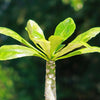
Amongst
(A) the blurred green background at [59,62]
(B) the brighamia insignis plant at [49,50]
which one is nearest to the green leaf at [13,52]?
(B) the brighamia insignis plant at [49,50]

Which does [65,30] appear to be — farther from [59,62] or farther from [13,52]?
[59,62]

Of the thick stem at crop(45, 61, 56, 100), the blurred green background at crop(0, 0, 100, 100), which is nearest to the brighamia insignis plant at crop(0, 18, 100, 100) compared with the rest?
the thick stem at crop(45, 61, 56, 100)

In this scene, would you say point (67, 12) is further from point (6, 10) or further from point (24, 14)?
point (6, 10)

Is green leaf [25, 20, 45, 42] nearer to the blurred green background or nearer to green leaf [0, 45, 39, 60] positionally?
green leaf [0, 45, 39, 60]

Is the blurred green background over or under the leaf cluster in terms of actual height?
over

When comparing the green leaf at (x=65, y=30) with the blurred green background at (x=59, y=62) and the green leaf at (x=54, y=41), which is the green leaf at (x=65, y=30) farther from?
the blurred green background at (x=59, y=62)

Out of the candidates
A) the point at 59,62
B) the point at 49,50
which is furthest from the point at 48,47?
the point at 59,62

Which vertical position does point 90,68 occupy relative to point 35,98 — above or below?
above

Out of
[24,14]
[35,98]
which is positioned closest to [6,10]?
[24,14]
